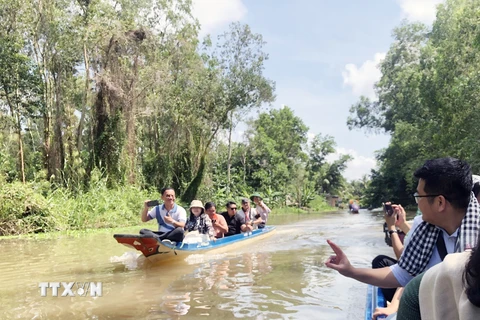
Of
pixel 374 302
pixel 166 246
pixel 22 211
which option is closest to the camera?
pixel 374 302

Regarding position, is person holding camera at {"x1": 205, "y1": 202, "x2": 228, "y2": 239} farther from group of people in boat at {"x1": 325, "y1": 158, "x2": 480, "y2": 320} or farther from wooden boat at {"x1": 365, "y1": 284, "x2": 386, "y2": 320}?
group of people in boat at {"x1": 325, "y1": 158, "x2": 480, "y2": 320}

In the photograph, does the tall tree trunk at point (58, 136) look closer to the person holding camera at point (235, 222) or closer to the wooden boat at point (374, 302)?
the person holding camera at point (235, 222)

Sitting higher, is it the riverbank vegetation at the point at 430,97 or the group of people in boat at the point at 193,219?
the riverbank vegetation at the point at 430,97

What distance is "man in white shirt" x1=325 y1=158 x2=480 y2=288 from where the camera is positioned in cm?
205

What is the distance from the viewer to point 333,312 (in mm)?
5164

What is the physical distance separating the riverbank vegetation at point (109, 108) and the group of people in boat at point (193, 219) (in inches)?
232

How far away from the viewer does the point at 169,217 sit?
8.09m

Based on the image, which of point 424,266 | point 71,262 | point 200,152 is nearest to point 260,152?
point 200,152

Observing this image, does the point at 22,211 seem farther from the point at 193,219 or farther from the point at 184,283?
the point at 184,283

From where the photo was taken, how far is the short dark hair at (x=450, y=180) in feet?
6.63

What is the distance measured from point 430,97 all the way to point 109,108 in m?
13.9

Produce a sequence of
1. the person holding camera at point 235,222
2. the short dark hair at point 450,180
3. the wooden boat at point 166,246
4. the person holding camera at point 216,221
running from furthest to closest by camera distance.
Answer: the person holding camera at point 235,222 < the person holding camera at point 216,221 < the wooden boat at point 166,246 < the short dark hair at point 450,180

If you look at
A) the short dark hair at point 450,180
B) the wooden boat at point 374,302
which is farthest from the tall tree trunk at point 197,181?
the short dark hair at point 450,180

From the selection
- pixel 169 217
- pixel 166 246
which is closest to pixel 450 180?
pixel 166 246
